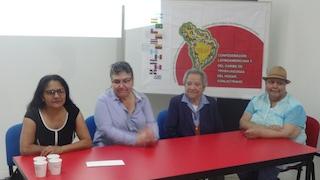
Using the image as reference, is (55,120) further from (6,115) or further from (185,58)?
(185,58)

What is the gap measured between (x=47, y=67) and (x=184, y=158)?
211 cm

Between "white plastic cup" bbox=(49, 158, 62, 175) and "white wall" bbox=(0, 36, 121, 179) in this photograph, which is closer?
"white plastic cup" bbox=(49, 158, 62, 175)

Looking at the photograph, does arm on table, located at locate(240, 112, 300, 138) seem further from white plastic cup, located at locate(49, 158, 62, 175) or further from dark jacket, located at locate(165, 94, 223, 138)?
white plastic cup, located at locate(49, 158, 62, 175)

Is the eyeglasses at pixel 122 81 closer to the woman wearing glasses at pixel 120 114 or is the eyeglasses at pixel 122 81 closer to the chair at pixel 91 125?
the woman wearing glasses at pixel 120 114

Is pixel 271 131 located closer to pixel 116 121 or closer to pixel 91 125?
pixel 116 121

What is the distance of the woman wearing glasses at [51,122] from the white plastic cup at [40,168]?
46 centimetres

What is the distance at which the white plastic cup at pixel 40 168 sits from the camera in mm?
2078

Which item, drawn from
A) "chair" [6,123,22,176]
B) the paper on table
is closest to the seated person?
the paper on table

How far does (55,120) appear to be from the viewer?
278cm

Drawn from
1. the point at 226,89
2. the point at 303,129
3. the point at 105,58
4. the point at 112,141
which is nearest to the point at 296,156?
the point at 303,129

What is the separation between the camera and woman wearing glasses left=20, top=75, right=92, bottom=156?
8.63ft

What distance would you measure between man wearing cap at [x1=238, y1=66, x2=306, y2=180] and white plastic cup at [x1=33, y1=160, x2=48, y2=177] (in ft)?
5.30

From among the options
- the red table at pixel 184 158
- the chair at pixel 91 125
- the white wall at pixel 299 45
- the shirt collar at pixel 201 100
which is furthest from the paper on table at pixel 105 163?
the white wall at pixel 299 45

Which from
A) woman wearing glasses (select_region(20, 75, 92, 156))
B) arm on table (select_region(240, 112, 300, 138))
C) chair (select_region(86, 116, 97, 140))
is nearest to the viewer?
woman wearing glasses (select_region(20, 75, 92, 156))
